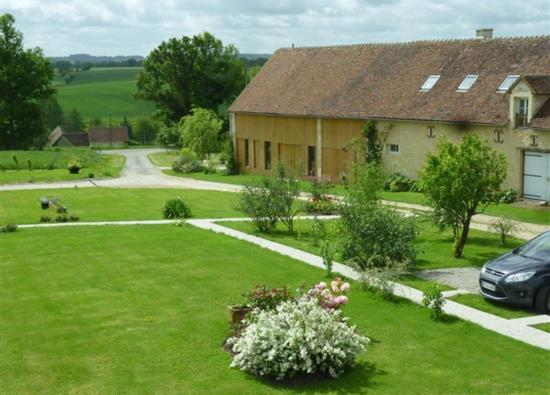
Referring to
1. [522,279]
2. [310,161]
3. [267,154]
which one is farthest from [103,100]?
[522,279]

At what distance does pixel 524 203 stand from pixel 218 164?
33.7 m

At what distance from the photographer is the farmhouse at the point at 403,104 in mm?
29500

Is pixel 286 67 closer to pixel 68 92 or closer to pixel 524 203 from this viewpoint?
pixel 524 203

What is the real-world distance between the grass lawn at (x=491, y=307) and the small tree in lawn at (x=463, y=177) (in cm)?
408

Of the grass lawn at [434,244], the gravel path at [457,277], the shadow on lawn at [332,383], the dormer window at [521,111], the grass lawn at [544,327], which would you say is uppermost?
the dormer window at [521,111]

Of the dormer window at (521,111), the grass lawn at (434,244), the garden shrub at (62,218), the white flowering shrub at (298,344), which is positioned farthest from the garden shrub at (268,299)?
the dormer window at (521,111)

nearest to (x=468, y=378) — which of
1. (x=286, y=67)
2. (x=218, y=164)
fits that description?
(x=286, y=67)

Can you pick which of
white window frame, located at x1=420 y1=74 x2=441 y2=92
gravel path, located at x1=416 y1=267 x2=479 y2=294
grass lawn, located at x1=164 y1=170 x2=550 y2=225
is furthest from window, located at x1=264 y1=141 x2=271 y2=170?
gravel path, located at x1=416 y1=267 x2=479 y2=294

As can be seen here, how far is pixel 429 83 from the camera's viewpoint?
35594 millimetres

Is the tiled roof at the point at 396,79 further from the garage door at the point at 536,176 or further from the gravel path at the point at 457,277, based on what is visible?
the gravel path at the point at 457,277

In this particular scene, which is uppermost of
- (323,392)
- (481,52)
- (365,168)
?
(481,52)

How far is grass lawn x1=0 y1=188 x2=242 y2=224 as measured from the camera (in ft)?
97.1

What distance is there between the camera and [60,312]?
14.4 metres

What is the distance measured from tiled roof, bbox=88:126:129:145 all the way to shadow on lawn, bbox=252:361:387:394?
108661 mm
